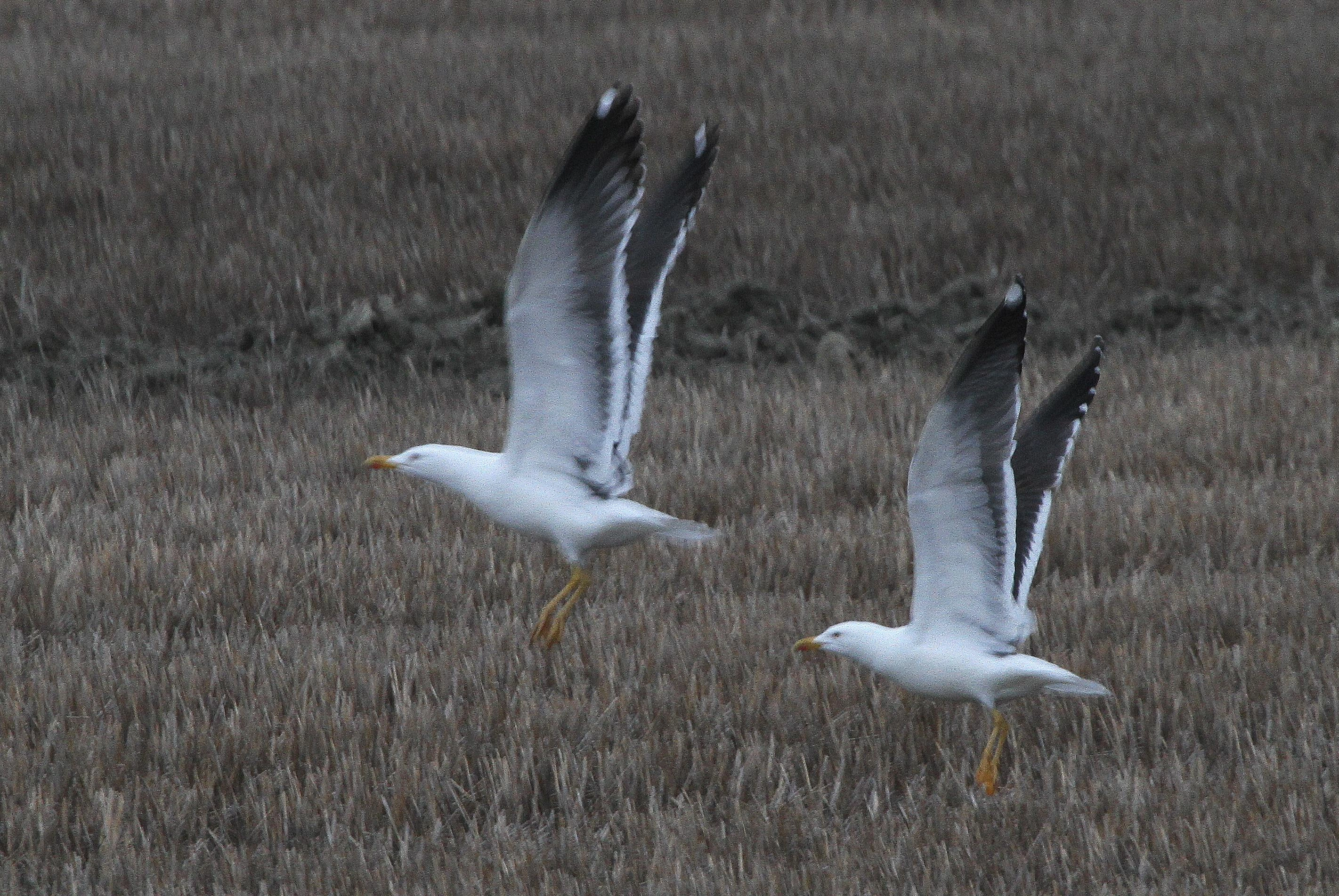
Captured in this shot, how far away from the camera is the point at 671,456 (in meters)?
6.98

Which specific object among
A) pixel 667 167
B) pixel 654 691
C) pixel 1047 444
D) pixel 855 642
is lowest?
pixel 654 691

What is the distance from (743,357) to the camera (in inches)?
361

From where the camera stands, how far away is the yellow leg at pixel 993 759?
12.4 feet

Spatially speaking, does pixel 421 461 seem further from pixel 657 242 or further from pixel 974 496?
pixel 974 496

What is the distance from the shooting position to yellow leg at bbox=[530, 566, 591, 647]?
Answer: 15.3ft

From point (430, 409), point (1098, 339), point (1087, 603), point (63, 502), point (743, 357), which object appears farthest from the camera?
point (743, 357)

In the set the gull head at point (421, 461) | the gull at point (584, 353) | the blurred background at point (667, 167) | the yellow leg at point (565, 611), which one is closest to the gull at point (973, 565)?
the gull at point (584, 353)

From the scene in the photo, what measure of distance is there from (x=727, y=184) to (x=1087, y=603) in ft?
21.0

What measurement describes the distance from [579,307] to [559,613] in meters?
0.96

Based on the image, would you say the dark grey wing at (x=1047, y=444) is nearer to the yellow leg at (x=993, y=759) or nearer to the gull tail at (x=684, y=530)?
the yellow leg at (x=993, y=759)

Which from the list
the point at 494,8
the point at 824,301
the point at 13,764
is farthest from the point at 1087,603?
the point at 494,8

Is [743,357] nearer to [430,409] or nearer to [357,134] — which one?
[430,409]

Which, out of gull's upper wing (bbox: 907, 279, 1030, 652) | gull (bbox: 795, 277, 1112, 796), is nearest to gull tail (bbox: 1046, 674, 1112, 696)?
gull (bbox: 795, 277, 1112, 796)

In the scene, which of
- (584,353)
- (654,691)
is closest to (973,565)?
(654,691)
